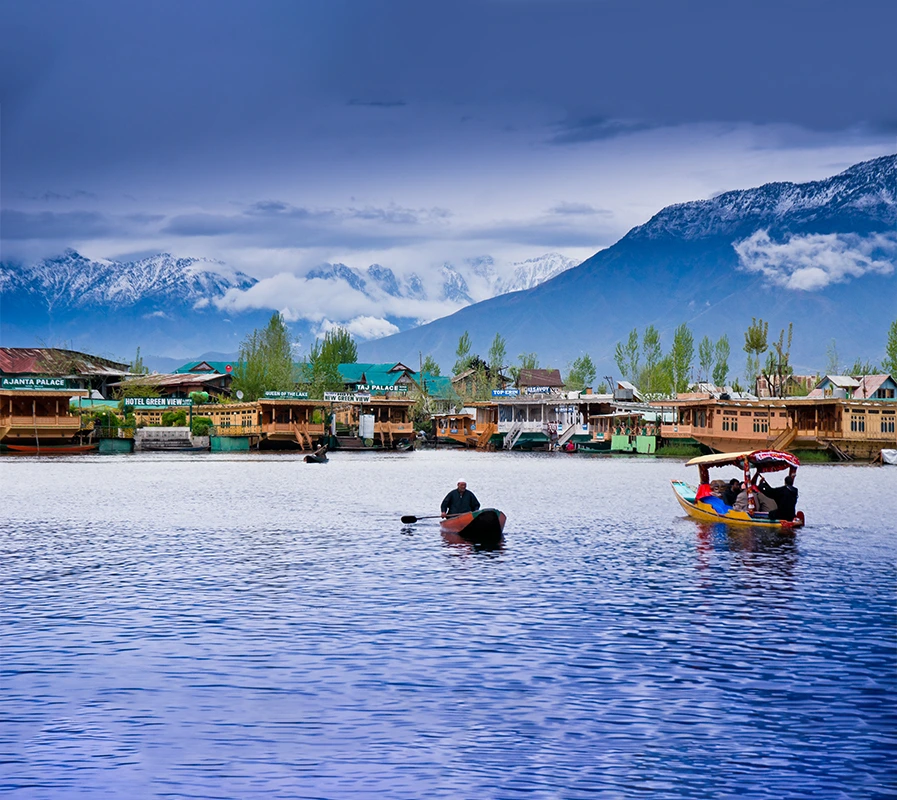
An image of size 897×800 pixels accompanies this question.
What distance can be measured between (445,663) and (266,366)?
13630 cm

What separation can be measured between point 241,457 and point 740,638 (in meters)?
91.0

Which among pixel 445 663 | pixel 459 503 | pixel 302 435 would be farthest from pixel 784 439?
pixel 445 663

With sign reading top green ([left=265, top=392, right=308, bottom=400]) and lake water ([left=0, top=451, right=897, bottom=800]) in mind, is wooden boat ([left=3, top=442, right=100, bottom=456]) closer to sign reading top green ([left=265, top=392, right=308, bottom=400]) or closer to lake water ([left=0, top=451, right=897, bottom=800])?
sign reading top green ([left=265, top=392, right=308, bottom=400])

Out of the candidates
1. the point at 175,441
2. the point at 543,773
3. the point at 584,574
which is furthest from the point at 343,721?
the point at 175,441

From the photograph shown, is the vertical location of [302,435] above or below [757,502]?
above

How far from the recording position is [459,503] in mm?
40125

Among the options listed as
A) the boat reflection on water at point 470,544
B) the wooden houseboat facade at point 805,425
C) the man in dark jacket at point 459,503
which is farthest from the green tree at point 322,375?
the boat reflection on water at point 470,544

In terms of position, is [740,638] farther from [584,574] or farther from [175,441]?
[175,441]

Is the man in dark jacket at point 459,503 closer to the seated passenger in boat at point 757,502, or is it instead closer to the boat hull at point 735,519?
the boat hull at point 735,519

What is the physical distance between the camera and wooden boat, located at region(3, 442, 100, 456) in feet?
367

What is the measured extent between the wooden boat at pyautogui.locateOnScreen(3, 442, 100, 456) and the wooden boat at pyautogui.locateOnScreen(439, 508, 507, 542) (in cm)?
8249

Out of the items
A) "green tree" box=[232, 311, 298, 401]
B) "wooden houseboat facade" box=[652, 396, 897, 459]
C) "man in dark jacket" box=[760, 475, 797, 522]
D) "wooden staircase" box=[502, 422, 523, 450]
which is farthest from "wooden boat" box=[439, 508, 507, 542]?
"green tree" box=[232, 311, 298, 401]

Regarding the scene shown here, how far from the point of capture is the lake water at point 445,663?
14.6 meters

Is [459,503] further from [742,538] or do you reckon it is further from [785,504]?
[785,504]
